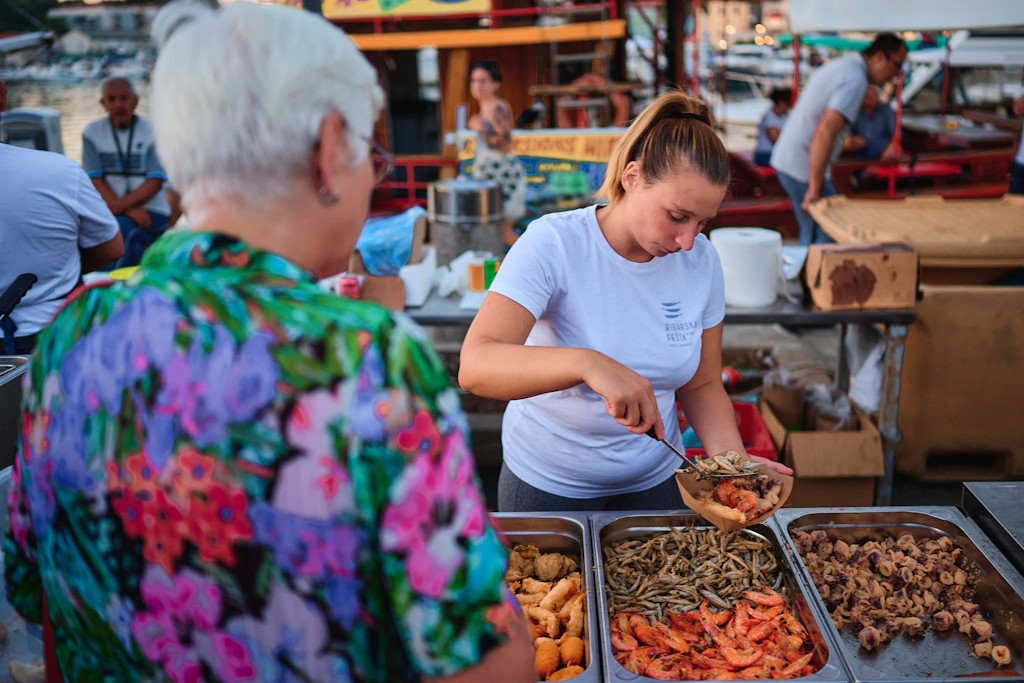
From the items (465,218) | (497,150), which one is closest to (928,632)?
(465,218)

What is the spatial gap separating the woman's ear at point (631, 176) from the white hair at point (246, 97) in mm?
1209

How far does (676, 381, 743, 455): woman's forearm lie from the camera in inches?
86.4

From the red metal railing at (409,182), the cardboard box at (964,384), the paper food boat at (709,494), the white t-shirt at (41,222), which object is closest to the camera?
the paper food boat at (709,494)

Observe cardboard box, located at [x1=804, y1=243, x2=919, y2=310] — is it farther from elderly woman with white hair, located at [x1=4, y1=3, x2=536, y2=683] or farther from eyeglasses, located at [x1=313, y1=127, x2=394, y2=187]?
elderly woman with white hair, located at [x1=4, y1=3, x2=536, y2=683]

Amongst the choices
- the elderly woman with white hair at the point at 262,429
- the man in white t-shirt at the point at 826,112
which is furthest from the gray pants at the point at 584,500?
the man in white t-shirt at the point at 826,112

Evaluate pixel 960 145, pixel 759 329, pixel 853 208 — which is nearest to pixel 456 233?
pixel 853 208

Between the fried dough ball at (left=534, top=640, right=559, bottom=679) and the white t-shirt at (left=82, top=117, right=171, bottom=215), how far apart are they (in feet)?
16.1

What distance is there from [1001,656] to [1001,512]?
0.37 metres

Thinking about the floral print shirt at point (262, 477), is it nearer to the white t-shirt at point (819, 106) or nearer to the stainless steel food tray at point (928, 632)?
the stainless steel food tray at point (928, 632)

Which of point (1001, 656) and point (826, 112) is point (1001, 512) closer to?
point (1001, 656)

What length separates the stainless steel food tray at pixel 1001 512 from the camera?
1850 mm

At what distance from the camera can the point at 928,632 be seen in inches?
73.0

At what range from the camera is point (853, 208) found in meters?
4.77

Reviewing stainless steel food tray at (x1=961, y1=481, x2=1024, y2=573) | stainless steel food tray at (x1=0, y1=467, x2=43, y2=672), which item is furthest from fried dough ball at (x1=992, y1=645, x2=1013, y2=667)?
stainless steel food tray at (x1=0, y1=467, x2=43, y2=672)
